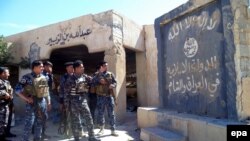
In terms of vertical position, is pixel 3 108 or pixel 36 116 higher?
pixel 3 108

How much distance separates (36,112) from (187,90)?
9.88 ft

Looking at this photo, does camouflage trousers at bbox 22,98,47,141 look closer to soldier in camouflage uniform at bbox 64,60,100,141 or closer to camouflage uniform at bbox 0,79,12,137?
soldier in camouflage uniform at bbox 64,60,100,141

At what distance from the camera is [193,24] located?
563 cm

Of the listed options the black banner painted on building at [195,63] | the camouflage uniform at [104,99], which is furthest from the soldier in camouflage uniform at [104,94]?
the black banner painted on building at [195,63]

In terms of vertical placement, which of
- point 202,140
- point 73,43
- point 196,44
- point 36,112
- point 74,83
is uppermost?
point 73,43

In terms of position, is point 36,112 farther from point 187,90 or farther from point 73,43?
point 73,43

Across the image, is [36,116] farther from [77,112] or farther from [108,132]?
[108,132]

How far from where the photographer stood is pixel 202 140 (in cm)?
445

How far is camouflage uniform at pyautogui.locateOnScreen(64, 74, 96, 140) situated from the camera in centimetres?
508

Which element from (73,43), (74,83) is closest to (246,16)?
(74,83)

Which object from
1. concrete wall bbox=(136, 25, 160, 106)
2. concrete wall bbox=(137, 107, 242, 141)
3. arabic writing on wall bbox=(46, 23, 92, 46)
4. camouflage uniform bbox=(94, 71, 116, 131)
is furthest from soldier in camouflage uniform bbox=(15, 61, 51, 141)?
concrete wall bbox=(136, 25, 160, 106)

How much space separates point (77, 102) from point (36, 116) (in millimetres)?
755

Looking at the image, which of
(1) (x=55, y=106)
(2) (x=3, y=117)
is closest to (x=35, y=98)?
(2) (x=3, y=117)

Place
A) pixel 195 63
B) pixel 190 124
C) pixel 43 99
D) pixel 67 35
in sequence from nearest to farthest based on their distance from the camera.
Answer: pixel 190 124
pixel 43 99
pixel 195 63
pixel 67 35
